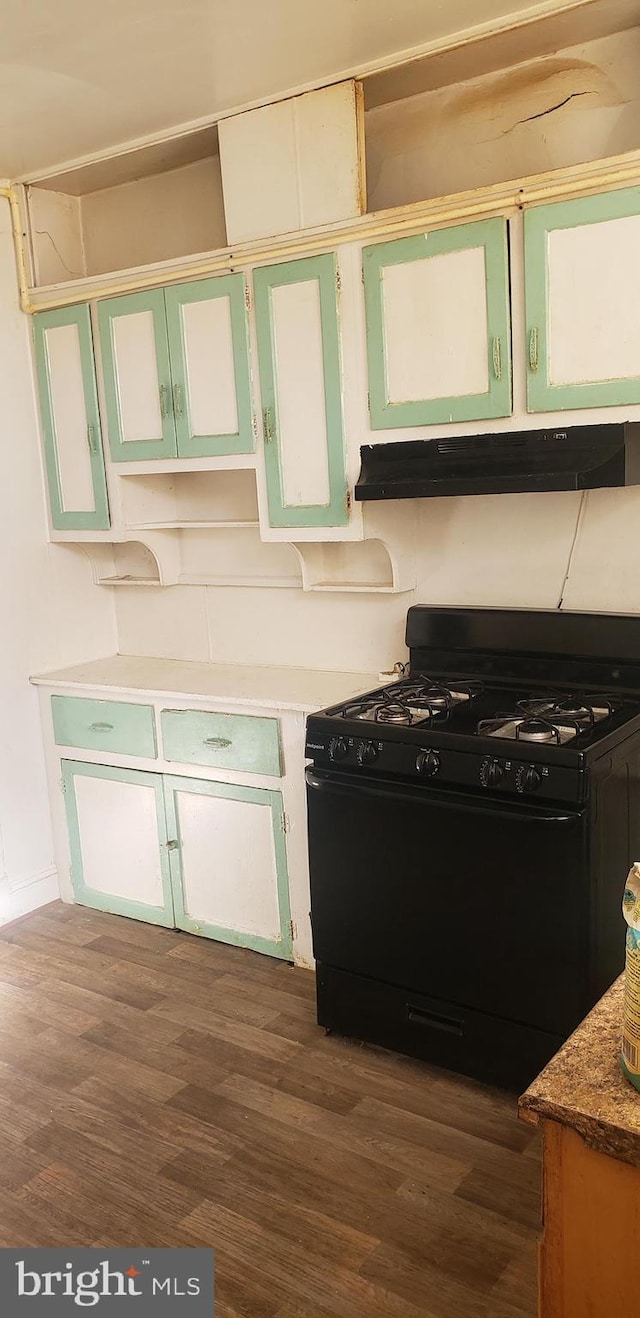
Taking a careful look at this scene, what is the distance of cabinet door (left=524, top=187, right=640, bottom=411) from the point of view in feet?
7.64

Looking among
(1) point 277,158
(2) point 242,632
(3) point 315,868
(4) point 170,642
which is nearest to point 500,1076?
(3) point 315,868

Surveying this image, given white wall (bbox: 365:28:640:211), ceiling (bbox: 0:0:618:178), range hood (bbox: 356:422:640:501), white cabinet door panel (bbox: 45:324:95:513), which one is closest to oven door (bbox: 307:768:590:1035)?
range hood (bbox: 356:422:640:501)

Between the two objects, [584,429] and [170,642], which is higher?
[584,429]

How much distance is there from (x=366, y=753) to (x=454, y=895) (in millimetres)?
403

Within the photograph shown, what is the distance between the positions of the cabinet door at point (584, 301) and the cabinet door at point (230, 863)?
4.76 ft

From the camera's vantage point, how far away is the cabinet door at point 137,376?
3.20 metres

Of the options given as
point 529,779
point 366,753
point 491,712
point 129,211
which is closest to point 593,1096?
point 529,779

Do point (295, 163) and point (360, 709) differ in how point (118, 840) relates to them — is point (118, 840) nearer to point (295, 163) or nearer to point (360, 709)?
point (360, 709)

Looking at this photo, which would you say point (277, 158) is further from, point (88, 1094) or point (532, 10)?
point (88, 1094)

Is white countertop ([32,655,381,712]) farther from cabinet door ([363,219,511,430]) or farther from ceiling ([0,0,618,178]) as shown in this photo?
ceiling ([0,0,618,178])

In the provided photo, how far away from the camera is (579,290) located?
94.3 inches

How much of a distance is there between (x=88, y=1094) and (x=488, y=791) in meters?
1.30

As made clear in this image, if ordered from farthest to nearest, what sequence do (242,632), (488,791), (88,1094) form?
(242,632)
(88,1094)
(488,791)

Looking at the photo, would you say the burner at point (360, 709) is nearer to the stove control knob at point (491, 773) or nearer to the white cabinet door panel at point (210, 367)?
the stove control knob at point (491, 773)
